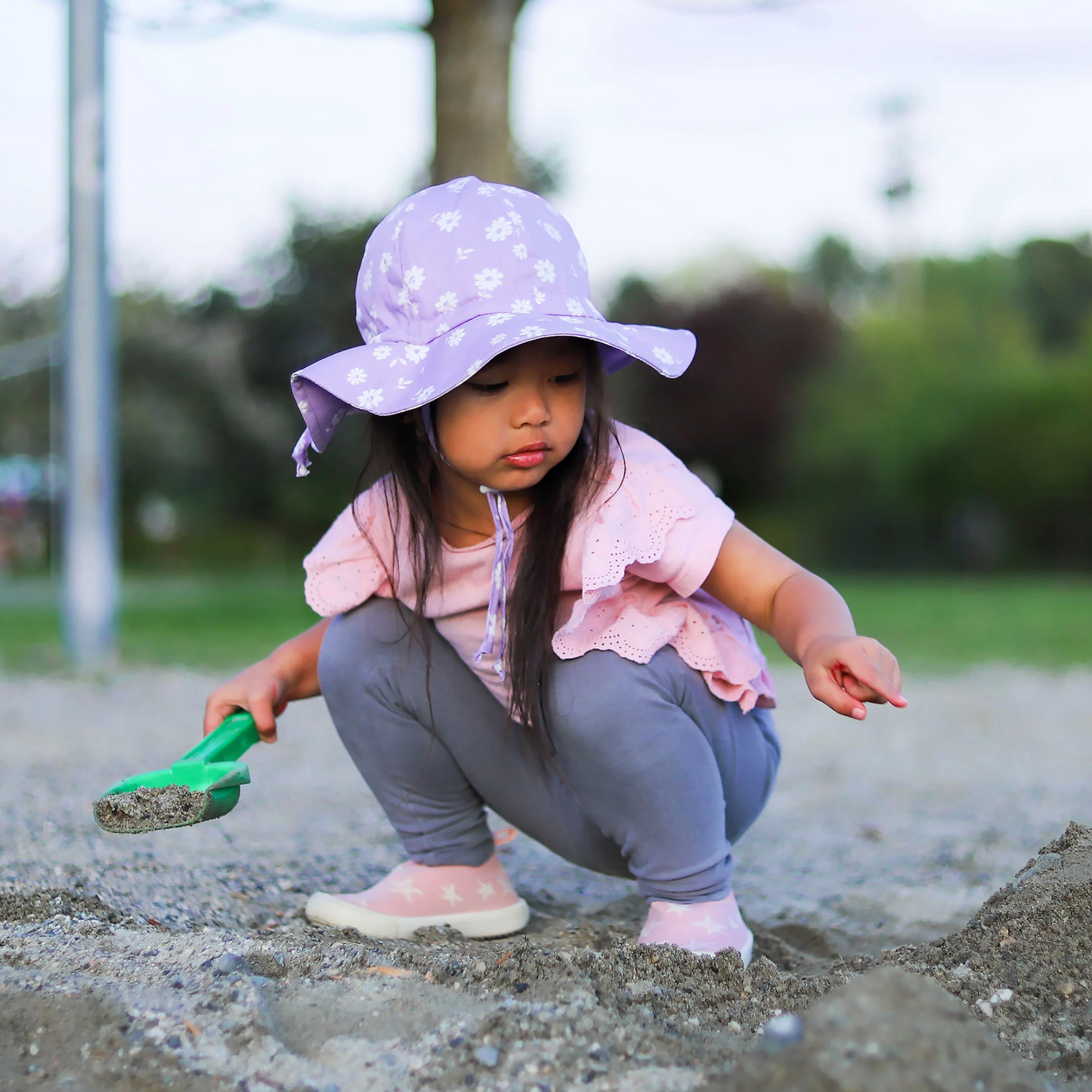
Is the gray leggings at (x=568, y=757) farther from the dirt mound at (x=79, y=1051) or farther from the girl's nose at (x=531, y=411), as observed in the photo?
the dirt mound at (x=79, y=1051)

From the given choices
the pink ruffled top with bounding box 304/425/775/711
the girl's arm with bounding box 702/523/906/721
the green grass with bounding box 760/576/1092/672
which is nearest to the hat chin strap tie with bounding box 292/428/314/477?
the pink ruffled top with bounding box 304/425/775/711

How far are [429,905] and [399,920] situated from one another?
→ 0.07 metres

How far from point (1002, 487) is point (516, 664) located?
14.5 meters

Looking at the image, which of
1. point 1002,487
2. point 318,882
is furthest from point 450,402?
point 1002,487

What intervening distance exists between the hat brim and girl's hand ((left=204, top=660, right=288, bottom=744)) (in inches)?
14.0

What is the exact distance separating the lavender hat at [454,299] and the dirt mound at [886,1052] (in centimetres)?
83

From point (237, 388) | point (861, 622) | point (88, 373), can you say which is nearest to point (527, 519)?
point (88, 373)

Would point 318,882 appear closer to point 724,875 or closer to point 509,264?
point 724,875

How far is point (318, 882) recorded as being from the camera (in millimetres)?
2098

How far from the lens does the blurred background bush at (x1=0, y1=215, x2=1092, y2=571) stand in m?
15.2

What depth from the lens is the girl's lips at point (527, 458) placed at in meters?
1.64

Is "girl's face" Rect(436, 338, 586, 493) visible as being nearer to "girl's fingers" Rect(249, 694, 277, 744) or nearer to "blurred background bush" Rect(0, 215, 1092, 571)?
"girl's fingers" Rect(249, 694, 277, 744)

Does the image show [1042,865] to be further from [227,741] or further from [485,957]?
[227,741]

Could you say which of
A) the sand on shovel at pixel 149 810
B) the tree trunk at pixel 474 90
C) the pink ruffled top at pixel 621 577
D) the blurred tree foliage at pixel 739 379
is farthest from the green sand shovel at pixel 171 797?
the blurred tree foliage at pixel 739 379
